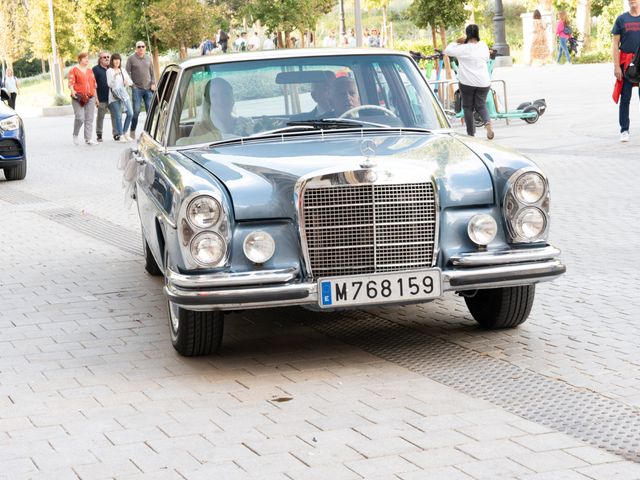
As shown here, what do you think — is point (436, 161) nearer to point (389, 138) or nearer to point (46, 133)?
point (389, 138)

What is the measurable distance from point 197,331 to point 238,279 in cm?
62

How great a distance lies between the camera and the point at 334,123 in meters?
7.24

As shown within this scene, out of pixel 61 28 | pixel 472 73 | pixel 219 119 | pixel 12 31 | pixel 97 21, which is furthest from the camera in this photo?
pixel 12 31

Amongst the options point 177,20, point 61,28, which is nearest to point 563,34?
point 177,20

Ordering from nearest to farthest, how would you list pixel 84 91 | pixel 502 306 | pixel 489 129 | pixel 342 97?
pixel 502 306, pixel 342 97, pixel 489 129, pixel 84 91

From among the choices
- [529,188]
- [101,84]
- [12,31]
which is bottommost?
[529,188]

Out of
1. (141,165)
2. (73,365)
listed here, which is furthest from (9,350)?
(141,165)

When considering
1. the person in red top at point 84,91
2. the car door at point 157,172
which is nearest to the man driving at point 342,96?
the car door at point 157,172

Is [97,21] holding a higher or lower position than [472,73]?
higher

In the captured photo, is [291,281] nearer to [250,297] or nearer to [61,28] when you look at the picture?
[250,297]

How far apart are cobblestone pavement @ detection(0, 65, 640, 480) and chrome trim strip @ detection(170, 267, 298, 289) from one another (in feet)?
1.66

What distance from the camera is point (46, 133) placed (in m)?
29.4

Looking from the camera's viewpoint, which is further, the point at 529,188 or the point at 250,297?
the point at 529,188

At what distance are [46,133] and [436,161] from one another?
24.2m
